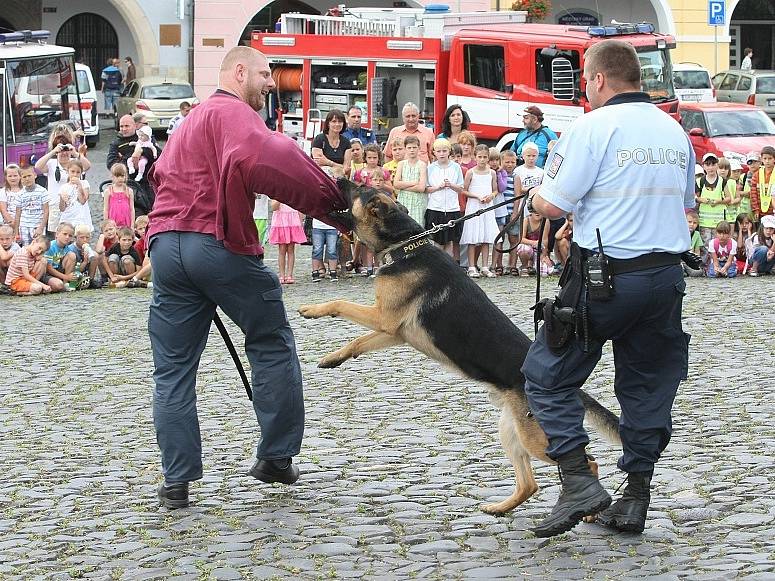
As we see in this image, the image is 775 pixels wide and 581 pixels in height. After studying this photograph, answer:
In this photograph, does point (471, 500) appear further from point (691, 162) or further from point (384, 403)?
point (384, 403)

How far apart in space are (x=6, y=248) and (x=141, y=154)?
3324mm

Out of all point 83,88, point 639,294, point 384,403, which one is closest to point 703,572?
point 639,294

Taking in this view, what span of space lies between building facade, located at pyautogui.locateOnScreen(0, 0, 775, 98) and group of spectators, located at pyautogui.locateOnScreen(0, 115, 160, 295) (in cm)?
2322

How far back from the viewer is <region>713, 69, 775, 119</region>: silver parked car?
119 ft

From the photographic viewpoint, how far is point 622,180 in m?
5.21

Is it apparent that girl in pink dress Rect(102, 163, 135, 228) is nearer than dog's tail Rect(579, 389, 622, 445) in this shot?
No

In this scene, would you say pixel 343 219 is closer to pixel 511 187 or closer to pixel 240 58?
pixel 240 58

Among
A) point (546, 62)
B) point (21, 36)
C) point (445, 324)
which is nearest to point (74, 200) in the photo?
point (21, 36)

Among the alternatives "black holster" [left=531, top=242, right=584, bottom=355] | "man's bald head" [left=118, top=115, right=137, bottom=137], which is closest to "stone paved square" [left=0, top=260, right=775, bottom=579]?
"black holster" [left=531, top=242, right=584, bottom=355]

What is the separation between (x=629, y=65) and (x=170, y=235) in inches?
85.5

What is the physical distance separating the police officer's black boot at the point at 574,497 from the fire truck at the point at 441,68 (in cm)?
1689

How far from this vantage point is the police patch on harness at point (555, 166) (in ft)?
17.3

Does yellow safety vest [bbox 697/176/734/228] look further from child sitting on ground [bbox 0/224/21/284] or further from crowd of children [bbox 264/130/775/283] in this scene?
child sitting on ground [bbox 0/224/21/284]

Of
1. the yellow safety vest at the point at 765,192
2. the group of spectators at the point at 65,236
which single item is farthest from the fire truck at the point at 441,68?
the group of spectators at the point at 65,236
